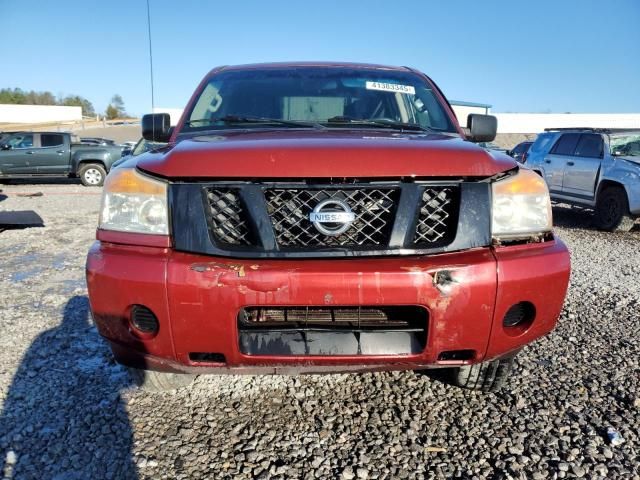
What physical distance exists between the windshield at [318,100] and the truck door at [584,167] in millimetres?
6365

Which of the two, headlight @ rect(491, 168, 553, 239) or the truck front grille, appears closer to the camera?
the truck front grille

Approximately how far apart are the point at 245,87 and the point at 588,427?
2.70 meters

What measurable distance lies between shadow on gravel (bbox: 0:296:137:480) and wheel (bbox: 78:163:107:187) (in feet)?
42.6

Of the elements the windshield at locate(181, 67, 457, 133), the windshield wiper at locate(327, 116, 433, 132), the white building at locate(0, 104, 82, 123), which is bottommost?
the windshield wiper at locate(327, 116, 433, 132)

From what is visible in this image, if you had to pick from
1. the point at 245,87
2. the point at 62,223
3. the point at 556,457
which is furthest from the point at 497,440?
the point at 62,223

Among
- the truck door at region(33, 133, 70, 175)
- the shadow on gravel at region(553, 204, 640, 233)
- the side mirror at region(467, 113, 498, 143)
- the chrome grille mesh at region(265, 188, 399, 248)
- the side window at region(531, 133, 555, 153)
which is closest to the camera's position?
the chrome grille mesh at region(265, 188, 399, 248)

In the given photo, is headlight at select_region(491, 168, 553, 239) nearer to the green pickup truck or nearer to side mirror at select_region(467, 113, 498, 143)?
side mirror at select_region(467, 113, 498, 143)

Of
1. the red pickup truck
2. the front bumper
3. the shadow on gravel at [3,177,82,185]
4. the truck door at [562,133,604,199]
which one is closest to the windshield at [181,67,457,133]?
the red pickup truck

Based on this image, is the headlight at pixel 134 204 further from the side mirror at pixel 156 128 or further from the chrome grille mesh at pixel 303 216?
the side mirror at pixel 156 128

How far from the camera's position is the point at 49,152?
1464 centimetres

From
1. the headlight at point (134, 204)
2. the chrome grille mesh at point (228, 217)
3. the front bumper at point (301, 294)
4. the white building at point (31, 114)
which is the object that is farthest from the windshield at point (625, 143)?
the white building at point (31, 114)

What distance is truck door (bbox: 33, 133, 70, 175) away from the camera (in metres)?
14.6

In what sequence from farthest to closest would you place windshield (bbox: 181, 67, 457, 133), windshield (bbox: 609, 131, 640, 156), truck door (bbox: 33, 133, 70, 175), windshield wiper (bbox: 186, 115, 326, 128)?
truck door (bbox: 33, 133, 70, 175) < windshield (bbox: 609, 131, 640, 156) < windshield (bbox: 181, 67, 457, 133) < windshield wiper (bbox: 186, 115, 326, 128)

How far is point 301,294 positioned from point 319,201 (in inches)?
14.5
